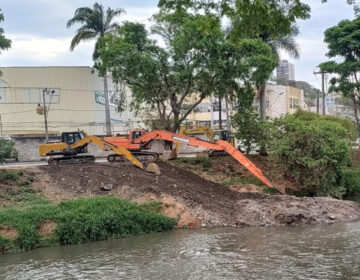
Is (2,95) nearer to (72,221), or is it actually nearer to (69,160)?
(69,160)

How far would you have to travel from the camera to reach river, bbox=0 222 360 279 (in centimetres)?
1100

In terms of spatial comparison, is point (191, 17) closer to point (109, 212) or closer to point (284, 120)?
point (284, 120)

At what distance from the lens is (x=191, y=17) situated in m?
25.5

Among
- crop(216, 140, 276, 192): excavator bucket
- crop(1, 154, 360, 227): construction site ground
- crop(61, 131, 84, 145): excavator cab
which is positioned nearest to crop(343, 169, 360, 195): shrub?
crop(1, 154, 360, 227): construction site ground

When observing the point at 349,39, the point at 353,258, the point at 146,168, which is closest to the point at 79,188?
the point at 146,168

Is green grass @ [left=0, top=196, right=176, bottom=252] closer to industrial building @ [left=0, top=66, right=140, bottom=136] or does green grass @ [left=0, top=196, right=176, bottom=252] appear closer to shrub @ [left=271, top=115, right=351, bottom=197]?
shrub @ [left=271, top=115, right=351, bottom=197]

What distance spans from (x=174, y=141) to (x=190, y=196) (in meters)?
4.64

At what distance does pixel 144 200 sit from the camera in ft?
60.8

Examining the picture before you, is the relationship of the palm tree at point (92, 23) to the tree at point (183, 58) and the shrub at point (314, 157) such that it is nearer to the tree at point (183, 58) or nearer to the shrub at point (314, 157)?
the tree at point (183, 58)

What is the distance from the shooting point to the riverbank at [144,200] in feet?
54.1

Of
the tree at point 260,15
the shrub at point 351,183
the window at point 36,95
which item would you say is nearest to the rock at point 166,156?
the shrub at point 351,183

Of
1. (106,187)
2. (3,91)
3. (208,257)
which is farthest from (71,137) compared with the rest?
(3,91)

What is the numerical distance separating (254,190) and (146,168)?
575cm

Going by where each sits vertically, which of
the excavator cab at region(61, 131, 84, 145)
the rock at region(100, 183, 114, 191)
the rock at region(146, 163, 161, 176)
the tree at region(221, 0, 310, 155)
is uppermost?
the tree at region(221, 0, 310, 155)
